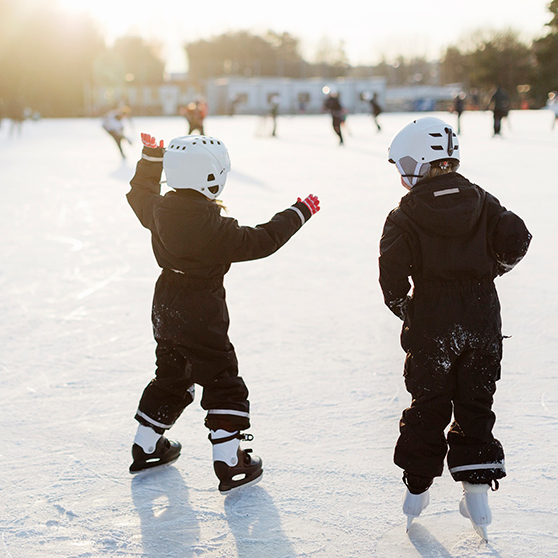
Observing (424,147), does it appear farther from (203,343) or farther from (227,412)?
(227,412)

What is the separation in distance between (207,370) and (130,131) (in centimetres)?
2522

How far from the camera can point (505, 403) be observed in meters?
3.06

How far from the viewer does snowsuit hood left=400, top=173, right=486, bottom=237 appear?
79.0 inches

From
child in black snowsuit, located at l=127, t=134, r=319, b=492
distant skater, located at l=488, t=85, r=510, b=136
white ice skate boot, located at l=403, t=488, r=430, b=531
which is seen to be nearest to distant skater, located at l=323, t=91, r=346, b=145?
distant skater, located at l=488, t=85, r=510, b=136

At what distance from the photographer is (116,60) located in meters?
72.9

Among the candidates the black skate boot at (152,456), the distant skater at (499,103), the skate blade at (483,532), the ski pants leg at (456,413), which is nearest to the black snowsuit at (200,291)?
the black skate boot at (152,456)

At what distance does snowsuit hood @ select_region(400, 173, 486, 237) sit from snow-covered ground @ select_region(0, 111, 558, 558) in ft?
3.05

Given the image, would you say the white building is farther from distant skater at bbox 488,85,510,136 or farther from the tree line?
distant skater at bbox 488,85,510,136

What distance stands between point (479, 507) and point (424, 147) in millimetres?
1067

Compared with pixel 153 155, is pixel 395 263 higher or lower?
lower

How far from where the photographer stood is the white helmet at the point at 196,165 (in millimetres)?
2273

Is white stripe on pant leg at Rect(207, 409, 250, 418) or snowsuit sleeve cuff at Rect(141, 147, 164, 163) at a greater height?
snowsuit sleeve cuff at Rect(141, 147, 164, 163)

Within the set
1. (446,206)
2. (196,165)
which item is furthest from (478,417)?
(196,165)

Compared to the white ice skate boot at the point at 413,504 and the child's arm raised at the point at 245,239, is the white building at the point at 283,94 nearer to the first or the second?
the child's arm raised at the point at 245,239
